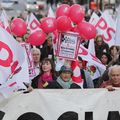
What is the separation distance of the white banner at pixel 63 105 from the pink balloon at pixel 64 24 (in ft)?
7.99

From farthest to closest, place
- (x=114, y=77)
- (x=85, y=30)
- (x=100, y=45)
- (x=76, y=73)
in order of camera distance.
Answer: (x=100, y=45) → (x=85, y=30) → (x=76, y=73) → (x=114, y=77)

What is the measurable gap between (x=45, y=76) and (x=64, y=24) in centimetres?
118

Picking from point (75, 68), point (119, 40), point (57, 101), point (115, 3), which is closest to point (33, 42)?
point (75, 68)

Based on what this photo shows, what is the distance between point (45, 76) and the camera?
920cm

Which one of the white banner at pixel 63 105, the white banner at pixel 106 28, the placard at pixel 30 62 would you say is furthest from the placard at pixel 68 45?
the white banner at pixel 106 28

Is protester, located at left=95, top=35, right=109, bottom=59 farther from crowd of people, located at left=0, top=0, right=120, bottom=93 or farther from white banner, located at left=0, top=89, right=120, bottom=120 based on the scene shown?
white banner, located at left=0, top=89, right=120, bottom=120

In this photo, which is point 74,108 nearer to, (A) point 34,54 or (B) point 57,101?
(B) point 57,101

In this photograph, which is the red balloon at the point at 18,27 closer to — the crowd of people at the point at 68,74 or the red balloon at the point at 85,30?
the crowd of people at the point at 68,74

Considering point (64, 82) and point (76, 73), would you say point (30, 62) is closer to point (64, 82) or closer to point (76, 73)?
point (76, 73)

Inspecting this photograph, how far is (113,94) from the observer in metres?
7.79

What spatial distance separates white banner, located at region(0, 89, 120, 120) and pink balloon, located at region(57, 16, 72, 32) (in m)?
2.43

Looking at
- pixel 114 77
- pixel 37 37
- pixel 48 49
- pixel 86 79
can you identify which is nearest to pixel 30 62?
pixel 86 79

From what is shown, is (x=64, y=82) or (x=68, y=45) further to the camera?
(x=68, y=45)

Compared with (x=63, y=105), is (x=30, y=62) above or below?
above
